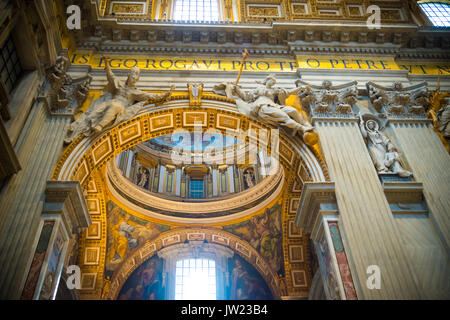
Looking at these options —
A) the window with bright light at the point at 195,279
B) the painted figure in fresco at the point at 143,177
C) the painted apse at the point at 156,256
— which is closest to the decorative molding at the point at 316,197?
the painted apse at the point at 156,256

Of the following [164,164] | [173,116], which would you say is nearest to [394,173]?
[173,116]

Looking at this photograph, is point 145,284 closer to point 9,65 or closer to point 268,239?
point 268,239

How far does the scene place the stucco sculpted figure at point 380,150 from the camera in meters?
8.49

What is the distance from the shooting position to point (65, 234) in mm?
7551

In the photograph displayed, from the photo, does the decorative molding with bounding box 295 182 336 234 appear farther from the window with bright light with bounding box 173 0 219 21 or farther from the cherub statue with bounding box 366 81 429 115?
the window with bright light with bounding box 173 0 219 21

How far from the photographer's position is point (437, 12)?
13562 millimetres

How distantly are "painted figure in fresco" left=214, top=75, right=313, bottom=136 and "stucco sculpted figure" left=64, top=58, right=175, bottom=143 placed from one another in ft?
5.54

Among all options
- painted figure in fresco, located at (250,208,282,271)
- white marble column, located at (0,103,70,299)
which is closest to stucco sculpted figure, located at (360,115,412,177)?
painted figure in fresco, located at (250,208,282,271)

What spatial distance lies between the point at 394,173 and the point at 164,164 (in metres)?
10.9

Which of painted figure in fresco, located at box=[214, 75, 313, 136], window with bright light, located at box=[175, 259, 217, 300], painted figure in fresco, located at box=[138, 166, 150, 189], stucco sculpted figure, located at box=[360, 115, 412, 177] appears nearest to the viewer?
stucco sculpted figure, located at box=[360, 115, 412, 177]

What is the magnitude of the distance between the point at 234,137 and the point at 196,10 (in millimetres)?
4755

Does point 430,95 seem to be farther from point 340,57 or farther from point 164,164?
point 164,164

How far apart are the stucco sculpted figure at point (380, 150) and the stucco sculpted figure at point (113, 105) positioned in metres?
5.02

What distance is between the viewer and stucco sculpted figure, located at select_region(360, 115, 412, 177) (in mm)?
8492
